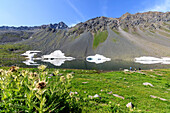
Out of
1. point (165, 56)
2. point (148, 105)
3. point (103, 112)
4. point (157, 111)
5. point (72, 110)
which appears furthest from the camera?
point (165, 56)

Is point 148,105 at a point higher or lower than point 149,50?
lower

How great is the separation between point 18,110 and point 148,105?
13217mm

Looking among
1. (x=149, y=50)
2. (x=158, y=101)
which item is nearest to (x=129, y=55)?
(x=149, y=50)

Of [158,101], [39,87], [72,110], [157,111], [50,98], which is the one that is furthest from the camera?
[158,101]

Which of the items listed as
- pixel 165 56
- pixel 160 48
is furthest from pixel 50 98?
pixel 160 48

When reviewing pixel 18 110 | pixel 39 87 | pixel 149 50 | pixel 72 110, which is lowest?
pixel 72 110

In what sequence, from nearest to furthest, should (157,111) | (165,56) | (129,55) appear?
(157,111), (165,56), (129,55)

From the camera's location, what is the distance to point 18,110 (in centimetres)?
375

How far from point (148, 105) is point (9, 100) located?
13.6m

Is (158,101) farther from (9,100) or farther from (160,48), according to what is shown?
(160,48)

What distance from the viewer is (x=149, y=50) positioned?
199375 millimetres

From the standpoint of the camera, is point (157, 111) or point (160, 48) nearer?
point (157, 111)

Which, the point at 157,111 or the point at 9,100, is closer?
the point at 9,100

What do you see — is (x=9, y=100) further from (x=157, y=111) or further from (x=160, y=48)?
(x=160, y=48)
